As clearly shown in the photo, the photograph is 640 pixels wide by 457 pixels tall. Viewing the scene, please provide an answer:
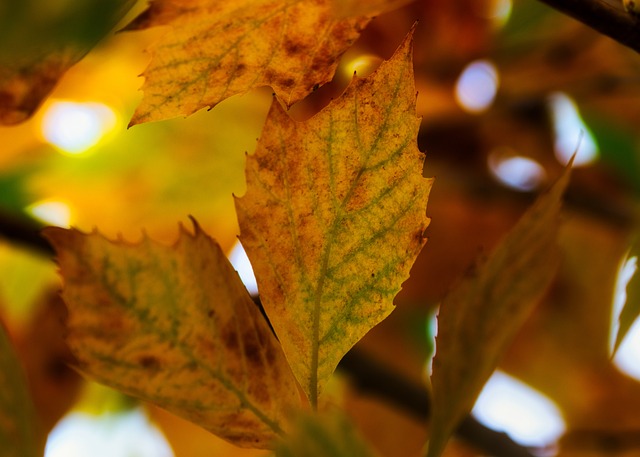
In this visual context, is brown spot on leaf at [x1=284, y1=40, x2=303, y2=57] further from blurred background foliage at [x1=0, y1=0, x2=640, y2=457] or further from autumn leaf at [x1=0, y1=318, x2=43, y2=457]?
blurred background foliage at [x1=0, y1=0, x2=640, y2=457]

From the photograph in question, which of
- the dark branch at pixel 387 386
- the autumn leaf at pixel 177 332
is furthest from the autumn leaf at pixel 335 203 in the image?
the dark branch at pixel 387 386

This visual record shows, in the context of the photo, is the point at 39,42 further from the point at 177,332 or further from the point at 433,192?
the point at 433,192

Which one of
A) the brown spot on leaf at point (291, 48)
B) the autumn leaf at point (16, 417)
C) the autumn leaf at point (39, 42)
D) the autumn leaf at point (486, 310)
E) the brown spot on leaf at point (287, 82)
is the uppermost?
the brown spot on leaf at point (291, 48)

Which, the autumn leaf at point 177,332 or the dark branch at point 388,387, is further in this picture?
the dark branch at point 388,387

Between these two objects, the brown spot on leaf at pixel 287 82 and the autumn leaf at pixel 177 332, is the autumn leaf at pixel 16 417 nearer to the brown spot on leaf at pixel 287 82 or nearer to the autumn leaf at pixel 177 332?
the autumn leaf at pixel 177 332

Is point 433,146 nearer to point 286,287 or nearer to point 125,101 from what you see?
point 125,101

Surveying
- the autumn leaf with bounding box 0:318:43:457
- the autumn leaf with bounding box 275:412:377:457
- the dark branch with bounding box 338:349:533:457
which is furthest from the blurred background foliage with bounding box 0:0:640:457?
the autumn leaf with bounding box 275:412:377:457
